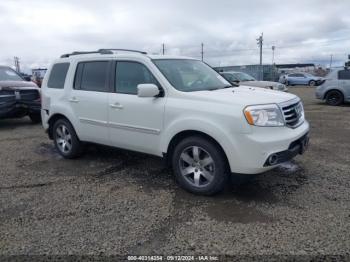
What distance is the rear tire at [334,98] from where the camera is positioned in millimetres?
13766

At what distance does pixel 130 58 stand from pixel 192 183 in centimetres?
200

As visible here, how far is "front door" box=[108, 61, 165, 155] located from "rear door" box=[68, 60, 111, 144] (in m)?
0.19

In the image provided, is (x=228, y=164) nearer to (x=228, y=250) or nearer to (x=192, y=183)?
(x=192, y=183)

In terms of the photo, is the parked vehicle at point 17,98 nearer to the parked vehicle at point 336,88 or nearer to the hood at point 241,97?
the hood at point 241,97

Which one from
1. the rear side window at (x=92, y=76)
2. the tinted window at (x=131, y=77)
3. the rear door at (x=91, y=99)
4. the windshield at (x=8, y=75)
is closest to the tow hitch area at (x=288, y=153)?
the tinted window at (x=131, y=77)

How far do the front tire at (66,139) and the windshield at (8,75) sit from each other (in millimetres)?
4894

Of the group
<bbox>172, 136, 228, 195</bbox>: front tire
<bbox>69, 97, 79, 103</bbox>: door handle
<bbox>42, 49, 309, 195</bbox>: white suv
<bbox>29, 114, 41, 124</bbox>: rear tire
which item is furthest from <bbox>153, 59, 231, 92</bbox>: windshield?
<bbox>29, 114, 41, 124</bbox>: rear tire

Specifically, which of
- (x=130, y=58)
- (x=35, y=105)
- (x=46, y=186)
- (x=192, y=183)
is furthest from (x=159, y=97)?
(x=35, y=105)

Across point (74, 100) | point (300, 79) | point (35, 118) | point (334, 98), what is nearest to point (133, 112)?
point (74, 100)

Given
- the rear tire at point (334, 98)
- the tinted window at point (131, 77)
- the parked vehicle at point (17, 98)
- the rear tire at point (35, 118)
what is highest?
the tinted window at point (131, 77)

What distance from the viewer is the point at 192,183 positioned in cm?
439

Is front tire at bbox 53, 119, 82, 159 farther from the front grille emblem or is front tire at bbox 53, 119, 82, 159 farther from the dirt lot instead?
the front grille emblem

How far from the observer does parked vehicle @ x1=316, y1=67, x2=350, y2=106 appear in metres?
13.5

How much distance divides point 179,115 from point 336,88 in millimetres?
11463
